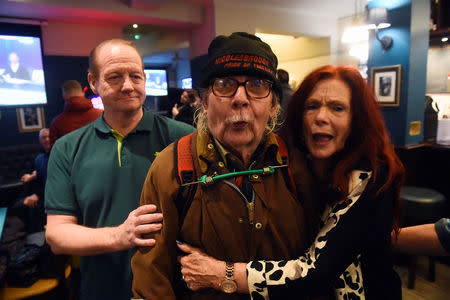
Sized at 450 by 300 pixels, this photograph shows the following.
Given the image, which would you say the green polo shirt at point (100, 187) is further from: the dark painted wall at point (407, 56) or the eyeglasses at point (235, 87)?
the dark painted wall at point (407, 56)

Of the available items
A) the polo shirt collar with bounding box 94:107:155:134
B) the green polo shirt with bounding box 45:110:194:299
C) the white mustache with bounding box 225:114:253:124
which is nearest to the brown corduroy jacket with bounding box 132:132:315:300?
the white mustache with bounding box 225:114:253:124

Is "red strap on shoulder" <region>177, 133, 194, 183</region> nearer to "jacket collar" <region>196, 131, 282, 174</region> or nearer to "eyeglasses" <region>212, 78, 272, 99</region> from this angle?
"jacket collar" <region>196, 131, 282, 174</region>

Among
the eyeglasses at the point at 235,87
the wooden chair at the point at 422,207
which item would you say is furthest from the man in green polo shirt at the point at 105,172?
the wooden chair at the point at 422,207

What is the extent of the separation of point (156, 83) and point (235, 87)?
6.18 metres

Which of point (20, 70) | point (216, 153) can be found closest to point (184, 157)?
point (216, 153)

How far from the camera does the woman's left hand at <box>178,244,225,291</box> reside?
1.02 metres

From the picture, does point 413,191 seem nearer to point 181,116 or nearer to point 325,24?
point 181,116

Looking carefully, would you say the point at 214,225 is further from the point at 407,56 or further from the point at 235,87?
the point at 407,56

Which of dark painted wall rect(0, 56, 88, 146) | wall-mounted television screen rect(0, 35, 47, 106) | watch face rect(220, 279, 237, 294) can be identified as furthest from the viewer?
dark painted wall rect(0, 56, 88, 146)

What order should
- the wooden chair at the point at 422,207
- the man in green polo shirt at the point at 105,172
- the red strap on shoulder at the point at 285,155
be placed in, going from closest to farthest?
the red strap on shoulder at the point at 285,155 < the man in green polo shirt at the point at 105,172 < the wooden chair at the point at 422,207

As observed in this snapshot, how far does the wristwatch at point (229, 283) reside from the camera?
1015 mm

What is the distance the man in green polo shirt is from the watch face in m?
0.52

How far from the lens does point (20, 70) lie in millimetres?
4945

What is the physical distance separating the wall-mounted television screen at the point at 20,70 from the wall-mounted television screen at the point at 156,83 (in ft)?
7.23
